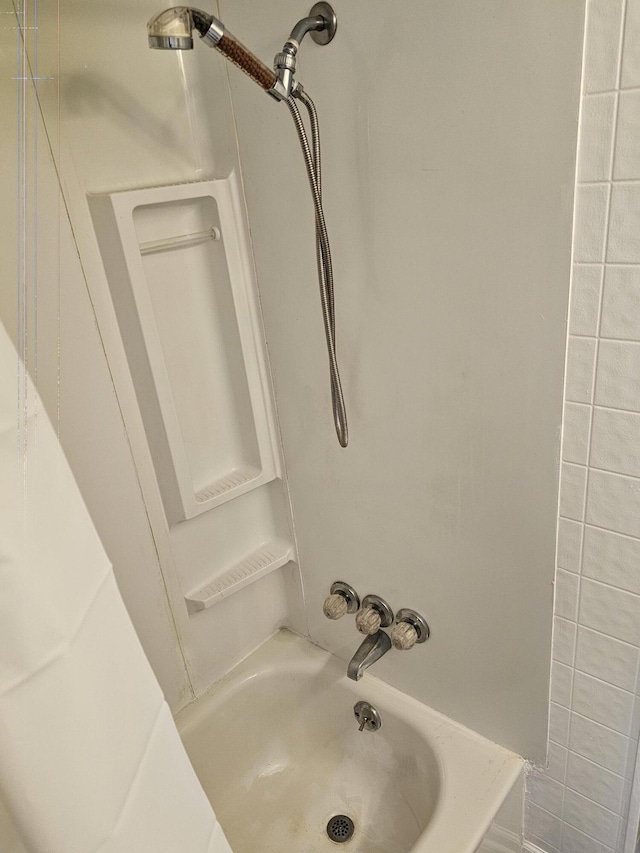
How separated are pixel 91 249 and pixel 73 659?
77 cm

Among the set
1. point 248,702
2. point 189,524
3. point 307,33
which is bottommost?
point 248,702

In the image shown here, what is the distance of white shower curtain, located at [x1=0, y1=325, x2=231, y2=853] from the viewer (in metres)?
0.47

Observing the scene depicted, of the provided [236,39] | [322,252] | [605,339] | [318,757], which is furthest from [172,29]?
[318,757]

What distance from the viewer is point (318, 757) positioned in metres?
1.51

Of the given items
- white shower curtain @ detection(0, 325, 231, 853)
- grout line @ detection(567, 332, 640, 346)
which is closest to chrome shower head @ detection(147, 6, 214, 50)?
white shower curtain @ detection(0, 325, 231, 853)

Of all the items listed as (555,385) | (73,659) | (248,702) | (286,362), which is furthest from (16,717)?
(248,702)

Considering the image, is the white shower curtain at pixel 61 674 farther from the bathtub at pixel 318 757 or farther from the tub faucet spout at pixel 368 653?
the bathtub at pixel 318 757

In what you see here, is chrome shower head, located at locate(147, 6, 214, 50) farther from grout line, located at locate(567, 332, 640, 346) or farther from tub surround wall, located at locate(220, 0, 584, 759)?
grout line, located at locate(567, 332, 640, 346)

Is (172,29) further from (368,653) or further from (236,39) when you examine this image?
(368,653)

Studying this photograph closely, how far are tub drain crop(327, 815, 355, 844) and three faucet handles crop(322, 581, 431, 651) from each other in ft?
1.48

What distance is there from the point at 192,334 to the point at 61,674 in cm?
84

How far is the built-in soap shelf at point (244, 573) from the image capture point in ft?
4.49

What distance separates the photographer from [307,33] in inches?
37.8

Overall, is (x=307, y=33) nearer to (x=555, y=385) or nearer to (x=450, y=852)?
(x=555, y=385)
